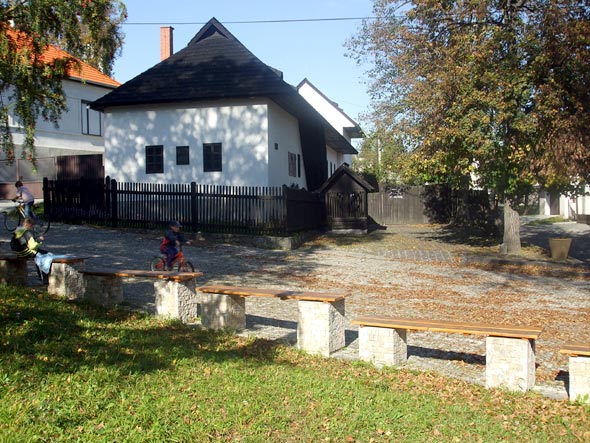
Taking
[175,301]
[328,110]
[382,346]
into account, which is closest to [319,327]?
[382,346]

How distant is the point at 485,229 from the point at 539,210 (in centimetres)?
2784

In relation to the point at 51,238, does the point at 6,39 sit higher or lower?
higher

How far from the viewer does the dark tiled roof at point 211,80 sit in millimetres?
22359

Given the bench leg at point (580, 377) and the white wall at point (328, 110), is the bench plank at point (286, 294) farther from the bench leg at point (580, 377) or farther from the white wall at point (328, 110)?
the white wall at point (328, 110)

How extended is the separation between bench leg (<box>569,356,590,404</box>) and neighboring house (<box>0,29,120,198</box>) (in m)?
24.5

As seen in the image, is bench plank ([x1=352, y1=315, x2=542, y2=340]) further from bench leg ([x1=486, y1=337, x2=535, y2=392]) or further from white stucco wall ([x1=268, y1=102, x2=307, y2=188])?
white stucco wall ([x1=268, y1=102, x2=307, y2=188])

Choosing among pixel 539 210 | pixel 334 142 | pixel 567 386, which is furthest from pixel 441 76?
pixel 539 210

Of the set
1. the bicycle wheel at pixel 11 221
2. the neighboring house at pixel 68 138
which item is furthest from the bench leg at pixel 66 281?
the neighboring house at pixel 68 138

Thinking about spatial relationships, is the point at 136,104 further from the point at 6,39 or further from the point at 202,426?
the point at 202,426

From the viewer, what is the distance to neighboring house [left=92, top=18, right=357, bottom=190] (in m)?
22.5

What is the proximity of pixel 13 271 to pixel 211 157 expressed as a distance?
14.3 metres

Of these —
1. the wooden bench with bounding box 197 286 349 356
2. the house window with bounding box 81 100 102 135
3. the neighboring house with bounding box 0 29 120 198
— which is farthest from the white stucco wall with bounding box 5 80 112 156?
the wooden bench with bounding box 197 286 349 356

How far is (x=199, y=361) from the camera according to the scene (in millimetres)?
6266

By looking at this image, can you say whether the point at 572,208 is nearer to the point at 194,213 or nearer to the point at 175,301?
the point at 194,213
